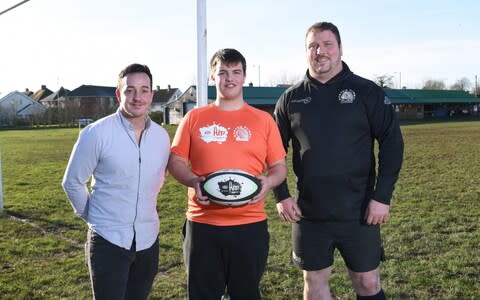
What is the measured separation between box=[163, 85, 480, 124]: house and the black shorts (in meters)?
53.7

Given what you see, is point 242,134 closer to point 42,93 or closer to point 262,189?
point 262,189

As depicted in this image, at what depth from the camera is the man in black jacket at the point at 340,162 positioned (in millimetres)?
3500

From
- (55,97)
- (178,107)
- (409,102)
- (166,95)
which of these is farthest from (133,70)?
(55,97)

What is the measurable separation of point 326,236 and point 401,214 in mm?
5254

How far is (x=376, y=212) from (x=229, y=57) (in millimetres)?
1518

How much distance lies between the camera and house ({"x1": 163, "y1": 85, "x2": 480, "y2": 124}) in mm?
60406

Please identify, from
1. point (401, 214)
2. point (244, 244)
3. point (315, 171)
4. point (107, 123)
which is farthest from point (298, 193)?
point (401, 214)

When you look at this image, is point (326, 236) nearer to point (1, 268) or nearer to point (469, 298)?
point (469, 298)

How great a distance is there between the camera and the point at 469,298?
15.3ft

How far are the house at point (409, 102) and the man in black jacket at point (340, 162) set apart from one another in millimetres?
53633

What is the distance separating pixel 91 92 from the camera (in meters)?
92.5

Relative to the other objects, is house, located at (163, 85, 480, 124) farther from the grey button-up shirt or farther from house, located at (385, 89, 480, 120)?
the grey button-up shirt

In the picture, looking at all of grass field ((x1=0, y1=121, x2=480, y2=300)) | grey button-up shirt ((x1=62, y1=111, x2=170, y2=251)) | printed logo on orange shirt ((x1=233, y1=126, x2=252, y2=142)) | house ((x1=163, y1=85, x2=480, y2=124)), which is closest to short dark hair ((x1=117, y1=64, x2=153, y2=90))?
grey button-up shirt ((x1=62, y1=111, x2=170, y2=251))

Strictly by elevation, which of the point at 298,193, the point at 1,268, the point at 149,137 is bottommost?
the point at 1,268
